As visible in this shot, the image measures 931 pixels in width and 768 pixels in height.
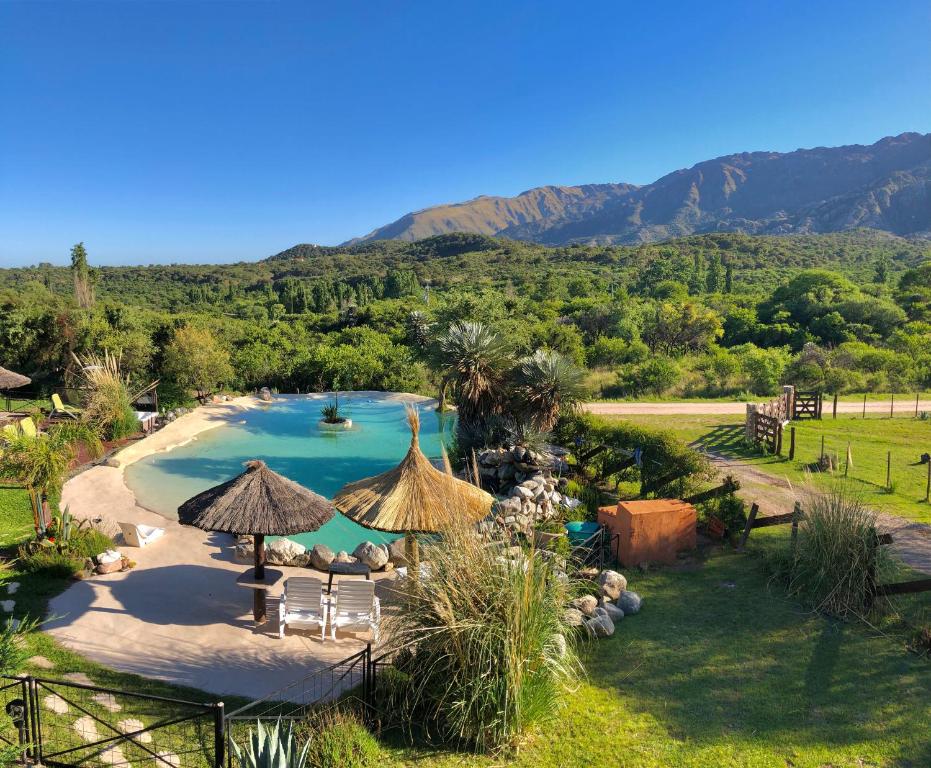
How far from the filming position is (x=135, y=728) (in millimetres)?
4977

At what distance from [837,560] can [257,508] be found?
6644 millimetres

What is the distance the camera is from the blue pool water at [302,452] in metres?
11.4

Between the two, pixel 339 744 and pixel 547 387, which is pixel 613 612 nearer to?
pixel 339 744

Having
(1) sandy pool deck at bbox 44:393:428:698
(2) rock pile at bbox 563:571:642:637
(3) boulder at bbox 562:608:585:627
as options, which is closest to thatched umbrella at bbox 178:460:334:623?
(1) sandy pool deck at bbox 44:393:428:698

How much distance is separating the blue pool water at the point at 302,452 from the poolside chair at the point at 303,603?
301 cm

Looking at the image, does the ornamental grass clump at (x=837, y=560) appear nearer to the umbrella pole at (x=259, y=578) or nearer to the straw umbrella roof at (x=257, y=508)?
the straw umbrella roof at (x=257, y=508)

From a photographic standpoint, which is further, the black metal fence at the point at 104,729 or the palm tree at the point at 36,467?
the palm tree at the point at 36,467

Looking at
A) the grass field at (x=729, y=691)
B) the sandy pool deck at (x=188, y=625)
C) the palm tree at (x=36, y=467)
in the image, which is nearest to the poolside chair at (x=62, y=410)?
the palm tree at (x=36, y=467)

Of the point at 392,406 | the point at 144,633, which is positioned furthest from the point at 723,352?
the point at 144,633

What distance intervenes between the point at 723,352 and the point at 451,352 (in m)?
20.8

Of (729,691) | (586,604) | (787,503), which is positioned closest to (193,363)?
(586,604)

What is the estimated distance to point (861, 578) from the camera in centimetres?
669

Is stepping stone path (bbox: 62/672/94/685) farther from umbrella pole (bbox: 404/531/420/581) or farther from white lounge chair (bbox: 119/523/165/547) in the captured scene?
white lounge chair (bbox: 119/523/165/547)

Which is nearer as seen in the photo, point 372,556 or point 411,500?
point 411,500
